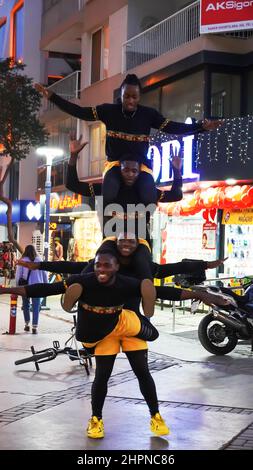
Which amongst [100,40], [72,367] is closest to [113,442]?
[72,367]

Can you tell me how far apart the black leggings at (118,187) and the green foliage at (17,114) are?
19019 mm

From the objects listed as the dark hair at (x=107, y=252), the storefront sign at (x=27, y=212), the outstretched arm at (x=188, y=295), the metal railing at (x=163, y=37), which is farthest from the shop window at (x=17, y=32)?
the outstretched arm at (x=188, y=295)

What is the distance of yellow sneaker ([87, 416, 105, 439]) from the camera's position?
5.56 metres

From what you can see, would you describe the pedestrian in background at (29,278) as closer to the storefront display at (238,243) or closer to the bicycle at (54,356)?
the bicycle at (54,356)

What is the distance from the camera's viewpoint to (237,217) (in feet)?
51.4

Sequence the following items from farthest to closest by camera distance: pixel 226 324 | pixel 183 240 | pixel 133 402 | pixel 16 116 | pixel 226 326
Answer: pixel 16 116
pixel 183 240
pixel 226 326
pixel 226 324
pixel 133 402

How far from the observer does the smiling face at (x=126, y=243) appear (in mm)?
5684

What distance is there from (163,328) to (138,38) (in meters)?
10.8

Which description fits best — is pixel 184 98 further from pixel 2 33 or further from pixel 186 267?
pixel 2 33

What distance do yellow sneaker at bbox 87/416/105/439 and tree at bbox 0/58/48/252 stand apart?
62.1ft

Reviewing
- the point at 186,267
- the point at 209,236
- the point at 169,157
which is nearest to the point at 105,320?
the point at 186,267

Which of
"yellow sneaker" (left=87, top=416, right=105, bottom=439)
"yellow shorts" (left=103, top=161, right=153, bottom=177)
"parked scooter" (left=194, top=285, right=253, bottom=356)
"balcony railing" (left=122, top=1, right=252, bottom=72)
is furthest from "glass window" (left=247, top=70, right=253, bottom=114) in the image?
"yellow sneaker" (left=87, top=416, right=105, bottom=439)

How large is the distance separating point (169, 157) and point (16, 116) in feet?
31.9

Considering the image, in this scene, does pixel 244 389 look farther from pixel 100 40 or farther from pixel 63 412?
pixel 100 40
